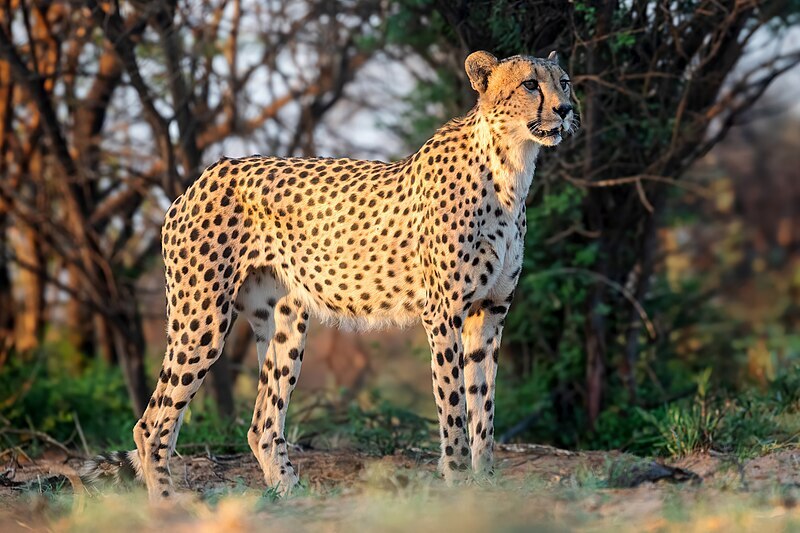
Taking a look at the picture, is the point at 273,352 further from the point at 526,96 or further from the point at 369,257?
the point at 526,96

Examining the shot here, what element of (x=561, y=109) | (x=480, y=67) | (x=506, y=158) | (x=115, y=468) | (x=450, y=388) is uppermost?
(x=480, y=67)

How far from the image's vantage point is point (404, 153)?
12.4 m

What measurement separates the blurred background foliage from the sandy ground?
0.77 meters

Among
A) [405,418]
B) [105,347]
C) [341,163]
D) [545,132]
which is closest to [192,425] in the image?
[405,418]

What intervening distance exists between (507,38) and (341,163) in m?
1.53

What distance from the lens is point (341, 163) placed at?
19.7ft

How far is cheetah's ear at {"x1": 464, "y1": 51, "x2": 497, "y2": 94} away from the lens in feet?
17.9

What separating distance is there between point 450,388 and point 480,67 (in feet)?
5.02

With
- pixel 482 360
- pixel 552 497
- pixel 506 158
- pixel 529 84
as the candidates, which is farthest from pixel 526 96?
pixel 552 497

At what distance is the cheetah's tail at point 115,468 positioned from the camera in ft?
18.9

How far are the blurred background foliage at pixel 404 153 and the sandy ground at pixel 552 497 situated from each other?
77 cm

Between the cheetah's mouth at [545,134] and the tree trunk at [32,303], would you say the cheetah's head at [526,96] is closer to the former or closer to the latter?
the cheetah's mouth at [545,134]

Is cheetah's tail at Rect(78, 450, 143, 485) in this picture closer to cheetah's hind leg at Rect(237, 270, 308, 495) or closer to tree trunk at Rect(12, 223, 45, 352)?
cheetah's hind leg at Rect(237, 270, 308, 495)

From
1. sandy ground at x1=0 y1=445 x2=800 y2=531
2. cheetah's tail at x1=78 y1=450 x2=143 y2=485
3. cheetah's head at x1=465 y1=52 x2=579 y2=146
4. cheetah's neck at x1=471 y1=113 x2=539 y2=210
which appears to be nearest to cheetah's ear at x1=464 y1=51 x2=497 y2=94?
cheetah's head at x1=465 y1=52 x2=579 y2=146
